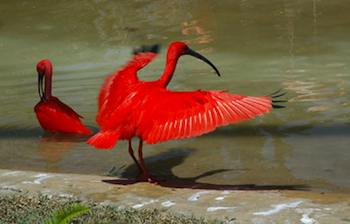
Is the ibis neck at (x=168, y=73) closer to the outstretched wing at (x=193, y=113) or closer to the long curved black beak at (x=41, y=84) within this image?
the outstretched wing at (x=193, y=113)

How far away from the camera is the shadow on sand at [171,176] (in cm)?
548

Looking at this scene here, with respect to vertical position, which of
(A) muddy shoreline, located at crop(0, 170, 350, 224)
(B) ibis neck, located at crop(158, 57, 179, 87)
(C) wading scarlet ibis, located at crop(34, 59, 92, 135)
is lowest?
(A) muddy shoreline, located at crop(0, 170, 350, 224)

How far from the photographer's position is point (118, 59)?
9438 millimetres

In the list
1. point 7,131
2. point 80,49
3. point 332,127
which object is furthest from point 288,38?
point 7,131

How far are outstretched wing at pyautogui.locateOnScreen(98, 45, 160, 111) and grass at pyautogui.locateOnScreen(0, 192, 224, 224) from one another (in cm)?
121

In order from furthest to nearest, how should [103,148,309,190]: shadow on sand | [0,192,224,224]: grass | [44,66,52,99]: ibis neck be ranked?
[44,66,52,99]: ibis neck
[103,148,309,190]: shadow on sand
[0,192,224,224]: grass

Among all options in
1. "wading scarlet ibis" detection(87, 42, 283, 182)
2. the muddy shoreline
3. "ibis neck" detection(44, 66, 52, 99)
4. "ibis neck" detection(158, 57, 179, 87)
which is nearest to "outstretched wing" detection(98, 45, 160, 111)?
"wading scarlet ibis" detection(87, 42, 283, 182)

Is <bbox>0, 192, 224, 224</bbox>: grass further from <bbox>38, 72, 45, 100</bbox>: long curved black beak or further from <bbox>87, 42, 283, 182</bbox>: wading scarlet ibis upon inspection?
<bbox>38, 72, 45, 100</bbox>: long curved black beak

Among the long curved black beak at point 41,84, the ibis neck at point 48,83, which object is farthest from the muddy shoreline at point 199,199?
the long curved black beak at point 41,84

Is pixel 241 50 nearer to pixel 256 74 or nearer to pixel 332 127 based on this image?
pixel 256 74

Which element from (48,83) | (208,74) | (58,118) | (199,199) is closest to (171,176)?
(199,199)

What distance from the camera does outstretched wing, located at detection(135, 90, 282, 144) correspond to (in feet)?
16.4

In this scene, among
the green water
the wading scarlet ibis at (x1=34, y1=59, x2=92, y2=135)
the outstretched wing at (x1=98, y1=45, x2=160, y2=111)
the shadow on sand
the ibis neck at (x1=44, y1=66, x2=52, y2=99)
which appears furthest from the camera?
the ibis neck at (x1=44, y1=66, x2=52, y2=99)

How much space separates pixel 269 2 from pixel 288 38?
1940 mm
